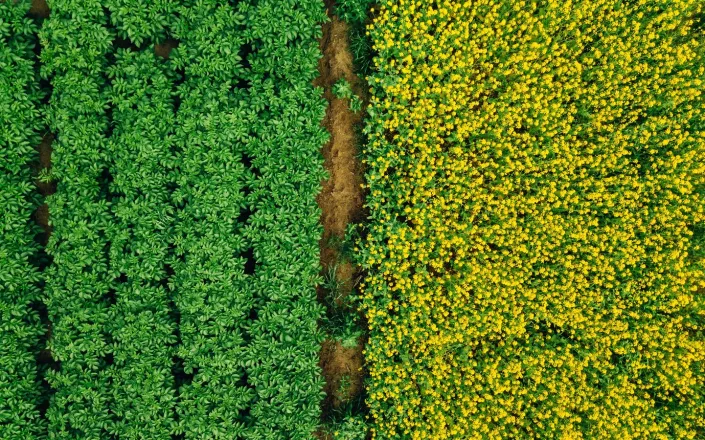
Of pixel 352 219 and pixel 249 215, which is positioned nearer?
pixel 249 215

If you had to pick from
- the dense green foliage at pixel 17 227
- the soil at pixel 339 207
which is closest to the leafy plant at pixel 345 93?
the soil at pixel 339 207

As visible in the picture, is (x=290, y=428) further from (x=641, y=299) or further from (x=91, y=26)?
(x=91, y=26)

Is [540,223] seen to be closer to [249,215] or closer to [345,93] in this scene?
[345,93]

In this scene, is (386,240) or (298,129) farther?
(386,240)

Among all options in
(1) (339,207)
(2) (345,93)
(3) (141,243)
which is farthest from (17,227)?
(2) (345,93)

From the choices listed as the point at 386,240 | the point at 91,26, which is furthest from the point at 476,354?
the point at 91,26
